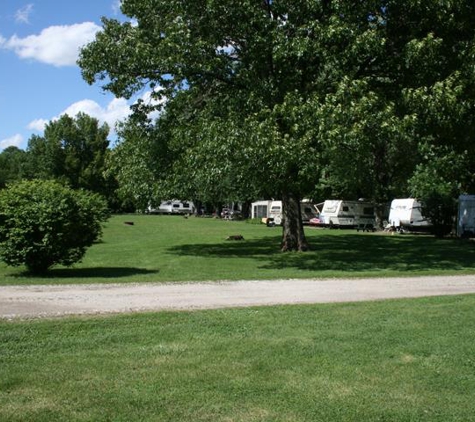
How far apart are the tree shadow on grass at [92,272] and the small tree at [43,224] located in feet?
0.94

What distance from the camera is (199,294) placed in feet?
35.2

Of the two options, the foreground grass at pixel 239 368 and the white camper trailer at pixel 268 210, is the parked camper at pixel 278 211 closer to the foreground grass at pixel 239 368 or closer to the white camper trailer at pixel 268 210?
the white camper trailer at pixel 268 210

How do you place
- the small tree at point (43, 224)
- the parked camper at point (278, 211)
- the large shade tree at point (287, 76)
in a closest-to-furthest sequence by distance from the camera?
the small tree at point (43, 224), the large shade tree at point (287, 76), the parked camper at point (278, 211)

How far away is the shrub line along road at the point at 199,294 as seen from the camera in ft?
29.7

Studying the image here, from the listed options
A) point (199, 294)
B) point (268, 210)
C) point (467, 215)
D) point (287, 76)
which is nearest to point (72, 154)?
point (268, 210)

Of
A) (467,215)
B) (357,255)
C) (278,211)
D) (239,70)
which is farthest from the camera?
(278,211)

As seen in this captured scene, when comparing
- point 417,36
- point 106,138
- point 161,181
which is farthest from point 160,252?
point 106,138

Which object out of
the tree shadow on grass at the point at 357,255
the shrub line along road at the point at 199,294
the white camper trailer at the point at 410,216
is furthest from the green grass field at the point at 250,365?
the white camper trailer at the point at 410,216

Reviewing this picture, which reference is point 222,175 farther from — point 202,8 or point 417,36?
point 417,36

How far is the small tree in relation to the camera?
1324cm

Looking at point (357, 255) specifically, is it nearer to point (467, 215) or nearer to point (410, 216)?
point (467, 215)

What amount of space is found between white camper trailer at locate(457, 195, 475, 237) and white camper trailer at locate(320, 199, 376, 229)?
1314 centimetres

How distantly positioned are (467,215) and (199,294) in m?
26.2

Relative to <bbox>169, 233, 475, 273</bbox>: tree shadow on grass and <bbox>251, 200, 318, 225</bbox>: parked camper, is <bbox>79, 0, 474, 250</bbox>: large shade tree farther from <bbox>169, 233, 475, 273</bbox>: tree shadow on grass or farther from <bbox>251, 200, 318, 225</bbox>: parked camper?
<bbox>251, 200, 318, 225</bbox>: parked camper
